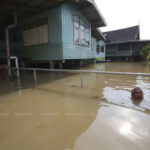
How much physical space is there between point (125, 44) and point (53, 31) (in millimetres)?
18229

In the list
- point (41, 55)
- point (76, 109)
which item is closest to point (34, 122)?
point (76, 109)

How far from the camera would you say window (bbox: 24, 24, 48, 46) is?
7445mm

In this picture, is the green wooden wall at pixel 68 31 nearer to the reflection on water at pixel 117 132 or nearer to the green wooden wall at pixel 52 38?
the green wooden wall at pixel 52 38

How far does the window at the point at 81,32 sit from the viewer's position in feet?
25.7

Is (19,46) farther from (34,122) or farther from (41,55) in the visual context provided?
(34,122)

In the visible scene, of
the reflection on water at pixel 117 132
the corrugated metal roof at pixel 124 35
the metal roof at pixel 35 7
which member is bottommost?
the reflection on water at pixel 117 132

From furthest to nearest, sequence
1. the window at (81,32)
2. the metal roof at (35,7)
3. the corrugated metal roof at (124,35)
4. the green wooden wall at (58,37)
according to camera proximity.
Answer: the corrugated metal roof at (124,35), the window at (81,32), the green wooden wall at (58,37), the metal roof at (35,7)

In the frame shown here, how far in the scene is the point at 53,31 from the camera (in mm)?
7016

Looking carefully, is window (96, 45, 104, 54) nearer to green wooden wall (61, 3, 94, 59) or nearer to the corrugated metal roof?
the corrugated metal roof

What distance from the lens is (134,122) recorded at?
212 cm

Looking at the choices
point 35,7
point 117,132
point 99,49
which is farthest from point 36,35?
point 99,49

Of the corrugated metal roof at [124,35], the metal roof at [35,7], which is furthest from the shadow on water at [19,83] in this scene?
the corrugated metal roof at [124,35]

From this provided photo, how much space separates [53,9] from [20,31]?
3.60 meters

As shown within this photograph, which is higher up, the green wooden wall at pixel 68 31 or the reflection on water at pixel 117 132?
the green wooden wall at pixel 68 31
